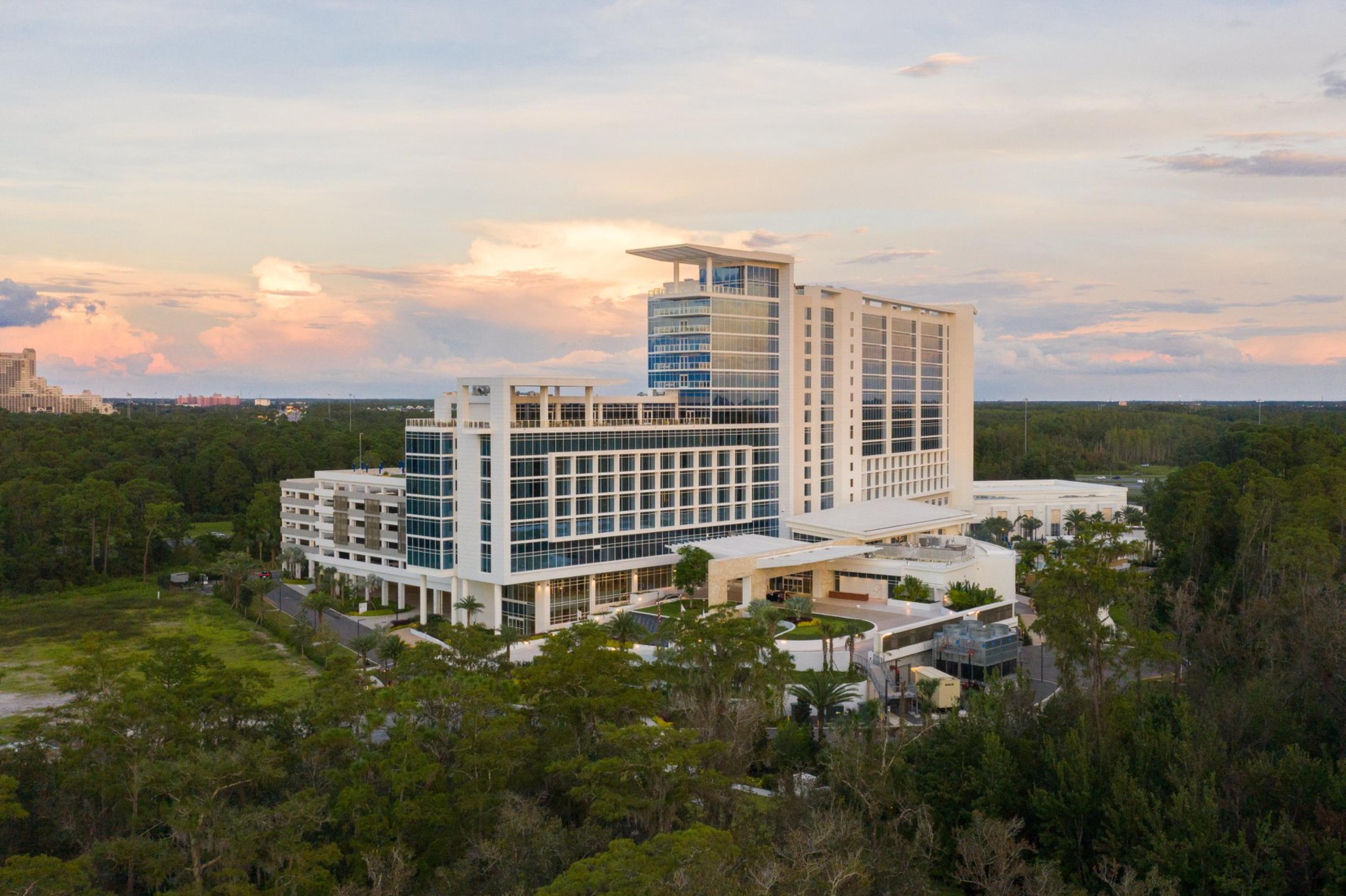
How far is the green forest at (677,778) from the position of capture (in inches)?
1141

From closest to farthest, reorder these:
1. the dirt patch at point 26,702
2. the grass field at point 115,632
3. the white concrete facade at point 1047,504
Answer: the dirt patch at point 26,702 < the grass field at point 115,632 < the white concrete facade at point 1047,504

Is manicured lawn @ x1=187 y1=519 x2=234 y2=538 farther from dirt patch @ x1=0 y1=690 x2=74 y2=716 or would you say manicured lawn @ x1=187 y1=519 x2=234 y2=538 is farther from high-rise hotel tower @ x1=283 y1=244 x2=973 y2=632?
dirt patch @ x1=0 y1=690 x2=74 y2=716

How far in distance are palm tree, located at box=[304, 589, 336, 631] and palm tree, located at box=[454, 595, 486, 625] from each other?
26.5 ft

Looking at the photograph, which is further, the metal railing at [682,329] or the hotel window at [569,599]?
the metal railing at [682,329]

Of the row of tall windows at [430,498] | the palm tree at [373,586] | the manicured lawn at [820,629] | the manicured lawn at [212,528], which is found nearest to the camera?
the manicured lawn at [820,629]

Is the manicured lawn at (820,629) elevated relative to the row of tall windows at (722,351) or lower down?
lower down

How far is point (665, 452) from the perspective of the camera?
7275 cm

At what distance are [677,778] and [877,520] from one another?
50880 millimetres

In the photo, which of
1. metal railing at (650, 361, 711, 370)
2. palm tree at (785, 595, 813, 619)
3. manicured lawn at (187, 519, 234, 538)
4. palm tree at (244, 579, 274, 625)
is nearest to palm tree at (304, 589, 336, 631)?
palm tree at (244, 579, 274, 625)

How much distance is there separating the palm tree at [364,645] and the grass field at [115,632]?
360 centimetres

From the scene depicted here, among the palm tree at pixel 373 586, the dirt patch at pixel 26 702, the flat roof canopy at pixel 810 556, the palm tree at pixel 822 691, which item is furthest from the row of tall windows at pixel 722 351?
the dirt patch at pixel 26 702

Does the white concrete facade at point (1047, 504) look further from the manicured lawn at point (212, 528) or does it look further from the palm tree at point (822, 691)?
the manicured lawn at point (212, 528)

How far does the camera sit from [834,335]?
85812 millimetres

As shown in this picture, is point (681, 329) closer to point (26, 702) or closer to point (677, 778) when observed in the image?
point (26, 702)
